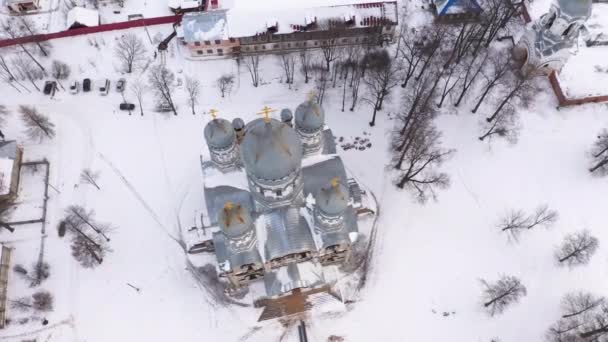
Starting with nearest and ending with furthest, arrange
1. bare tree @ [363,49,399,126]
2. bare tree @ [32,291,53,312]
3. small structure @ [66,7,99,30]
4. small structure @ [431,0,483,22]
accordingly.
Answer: bare tree @ [32,291,53,312] < bare tree @ [363,49,399,126] < small structure @ [66,7,99,30] < small structure @ [431,0,483,22]

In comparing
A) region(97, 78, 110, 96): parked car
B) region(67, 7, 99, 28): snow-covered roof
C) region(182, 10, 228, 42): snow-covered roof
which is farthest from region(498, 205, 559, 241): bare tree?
region(67, 7, 99, 28): snow-covered roof

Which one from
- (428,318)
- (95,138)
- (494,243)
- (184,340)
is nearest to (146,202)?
(95,138)

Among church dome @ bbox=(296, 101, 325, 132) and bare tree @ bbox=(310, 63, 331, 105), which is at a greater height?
bare tree @ bbox=(310, 63, 331, 105)

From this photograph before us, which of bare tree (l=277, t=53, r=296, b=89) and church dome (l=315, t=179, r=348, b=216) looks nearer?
church dome (l=315, t=179, r=348, b=216)

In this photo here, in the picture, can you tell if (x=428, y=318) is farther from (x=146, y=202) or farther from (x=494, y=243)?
(x=146, y=202)

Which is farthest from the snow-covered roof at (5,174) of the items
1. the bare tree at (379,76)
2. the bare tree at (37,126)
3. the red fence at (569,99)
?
the red fence at (569,99)

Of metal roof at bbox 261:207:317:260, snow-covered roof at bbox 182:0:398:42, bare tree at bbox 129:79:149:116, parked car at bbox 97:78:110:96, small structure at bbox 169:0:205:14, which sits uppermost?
small structure at bbox 169:0:205:14

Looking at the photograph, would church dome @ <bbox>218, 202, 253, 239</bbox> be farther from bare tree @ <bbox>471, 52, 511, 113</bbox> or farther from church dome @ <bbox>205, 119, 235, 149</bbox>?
bare tree @ <bbox>471, 52, 511, 113</bbox>
